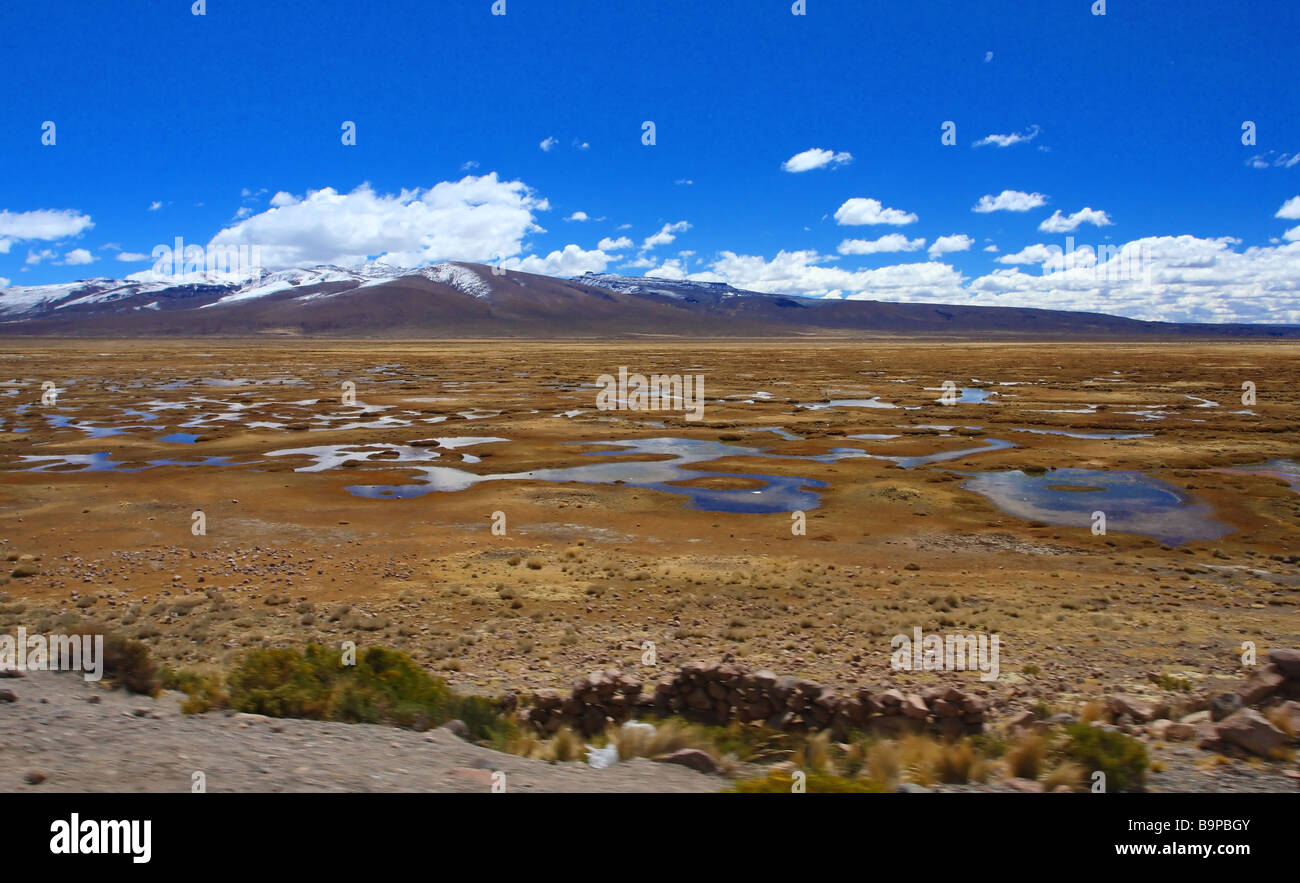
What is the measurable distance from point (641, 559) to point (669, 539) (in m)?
1.98

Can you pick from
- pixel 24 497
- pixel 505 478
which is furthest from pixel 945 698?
pixel 24 497

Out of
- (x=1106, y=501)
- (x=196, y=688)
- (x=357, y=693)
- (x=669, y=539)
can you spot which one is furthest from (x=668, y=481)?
(x=196, y=688)

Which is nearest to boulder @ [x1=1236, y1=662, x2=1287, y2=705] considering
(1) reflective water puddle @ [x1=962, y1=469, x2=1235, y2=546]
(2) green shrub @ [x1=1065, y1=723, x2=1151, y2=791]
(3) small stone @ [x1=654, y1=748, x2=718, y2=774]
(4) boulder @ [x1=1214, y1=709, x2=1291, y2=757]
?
(4) boulder @ [x1=1214, y1=709, x2=1291, y2=757]

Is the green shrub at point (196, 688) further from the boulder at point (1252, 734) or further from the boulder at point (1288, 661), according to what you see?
the boulder at point (1288, 661)

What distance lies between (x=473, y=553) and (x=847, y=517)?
9.68m

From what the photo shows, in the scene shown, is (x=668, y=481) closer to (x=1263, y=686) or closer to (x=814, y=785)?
(x=1263, y=686)

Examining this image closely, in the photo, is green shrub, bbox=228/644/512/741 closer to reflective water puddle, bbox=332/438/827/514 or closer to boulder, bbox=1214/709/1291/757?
boulder, bbox=1214/709/1291/757

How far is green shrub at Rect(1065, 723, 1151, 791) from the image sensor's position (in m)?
6.06

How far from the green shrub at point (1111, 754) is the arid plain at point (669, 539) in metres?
2.76

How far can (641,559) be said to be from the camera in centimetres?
1539
